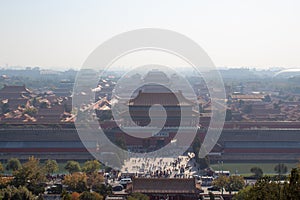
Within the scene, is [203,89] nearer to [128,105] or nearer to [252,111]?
[252,111]

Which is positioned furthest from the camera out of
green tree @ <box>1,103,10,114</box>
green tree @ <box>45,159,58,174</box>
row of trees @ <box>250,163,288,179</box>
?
green tree @ <box>1,103,10,114</box>

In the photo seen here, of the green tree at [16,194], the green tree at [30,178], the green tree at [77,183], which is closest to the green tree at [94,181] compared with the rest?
the green tree at [77,183]

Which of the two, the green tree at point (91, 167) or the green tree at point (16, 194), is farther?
the green tree at point (91, 167)

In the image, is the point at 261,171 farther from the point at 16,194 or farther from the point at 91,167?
the point at 16,194

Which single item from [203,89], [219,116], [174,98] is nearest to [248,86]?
[203,89]

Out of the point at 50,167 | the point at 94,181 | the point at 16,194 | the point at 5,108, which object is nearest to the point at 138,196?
the point at 94,181

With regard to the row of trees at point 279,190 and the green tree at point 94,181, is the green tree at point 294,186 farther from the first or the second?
the green tree at point 94,181

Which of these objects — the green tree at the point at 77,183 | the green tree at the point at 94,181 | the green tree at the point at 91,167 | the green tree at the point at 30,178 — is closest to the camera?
the green tree at the point at 30,178

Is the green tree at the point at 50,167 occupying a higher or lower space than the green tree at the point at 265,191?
lower

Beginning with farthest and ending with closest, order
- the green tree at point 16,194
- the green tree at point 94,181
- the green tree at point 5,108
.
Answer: the green tree at point 5,108
the green tree at point 94,181
the green tree at point 16,194

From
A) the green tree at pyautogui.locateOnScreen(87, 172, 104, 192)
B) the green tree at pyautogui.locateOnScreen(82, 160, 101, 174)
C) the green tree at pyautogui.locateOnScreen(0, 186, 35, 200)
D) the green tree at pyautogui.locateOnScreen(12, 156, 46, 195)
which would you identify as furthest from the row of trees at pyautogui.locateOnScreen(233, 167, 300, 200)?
the green tree at pyautogui.locateOnScreen(82, 160, 101, 174)

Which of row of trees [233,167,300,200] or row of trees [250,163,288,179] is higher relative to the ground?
row of trees [233,167,300,200]

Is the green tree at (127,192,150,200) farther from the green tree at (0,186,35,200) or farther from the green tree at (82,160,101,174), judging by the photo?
the green tree at (82,160,101,174)

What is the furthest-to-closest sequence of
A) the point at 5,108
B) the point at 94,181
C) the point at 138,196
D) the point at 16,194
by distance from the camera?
the point at 5,108, the point at 94,181, the point at 138,196, the point at 16,194
